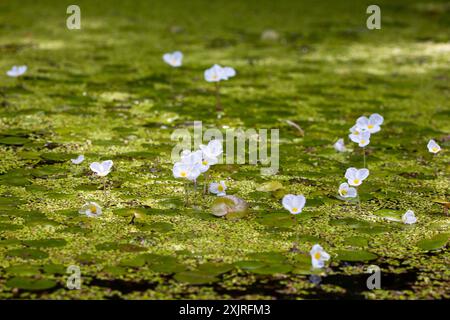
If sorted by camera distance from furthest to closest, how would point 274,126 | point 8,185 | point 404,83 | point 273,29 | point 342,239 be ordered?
point 273,29, point 404,83, point 274,126, point 8,185, point 342,239

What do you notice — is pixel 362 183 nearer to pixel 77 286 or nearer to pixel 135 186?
pixel 135 186

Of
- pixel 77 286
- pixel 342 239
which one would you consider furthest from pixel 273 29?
pixel 77 286

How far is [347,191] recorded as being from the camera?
1.85 metres

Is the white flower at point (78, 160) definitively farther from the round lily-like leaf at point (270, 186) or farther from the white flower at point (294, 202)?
the white flower at point (294, 202)

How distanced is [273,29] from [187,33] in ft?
1.73

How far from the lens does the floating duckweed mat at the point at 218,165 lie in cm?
145

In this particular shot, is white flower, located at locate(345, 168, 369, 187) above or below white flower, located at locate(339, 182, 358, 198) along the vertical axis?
above

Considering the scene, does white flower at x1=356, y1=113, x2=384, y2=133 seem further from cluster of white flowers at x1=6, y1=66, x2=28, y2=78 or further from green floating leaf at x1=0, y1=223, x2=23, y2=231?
cluster of white flowers at x1=6, y1=66, x2=28, y2=78

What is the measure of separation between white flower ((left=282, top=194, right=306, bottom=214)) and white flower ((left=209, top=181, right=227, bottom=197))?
282mm

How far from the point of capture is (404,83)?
10.3ft

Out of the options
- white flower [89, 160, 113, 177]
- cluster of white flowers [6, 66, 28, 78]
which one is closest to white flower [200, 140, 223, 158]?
white flower [89, 160, 113, 177]

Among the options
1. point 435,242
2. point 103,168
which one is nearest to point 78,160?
point 103,168

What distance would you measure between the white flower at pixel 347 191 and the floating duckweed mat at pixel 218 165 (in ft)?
0.08

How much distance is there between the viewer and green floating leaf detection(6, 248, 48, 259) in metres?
1.48
